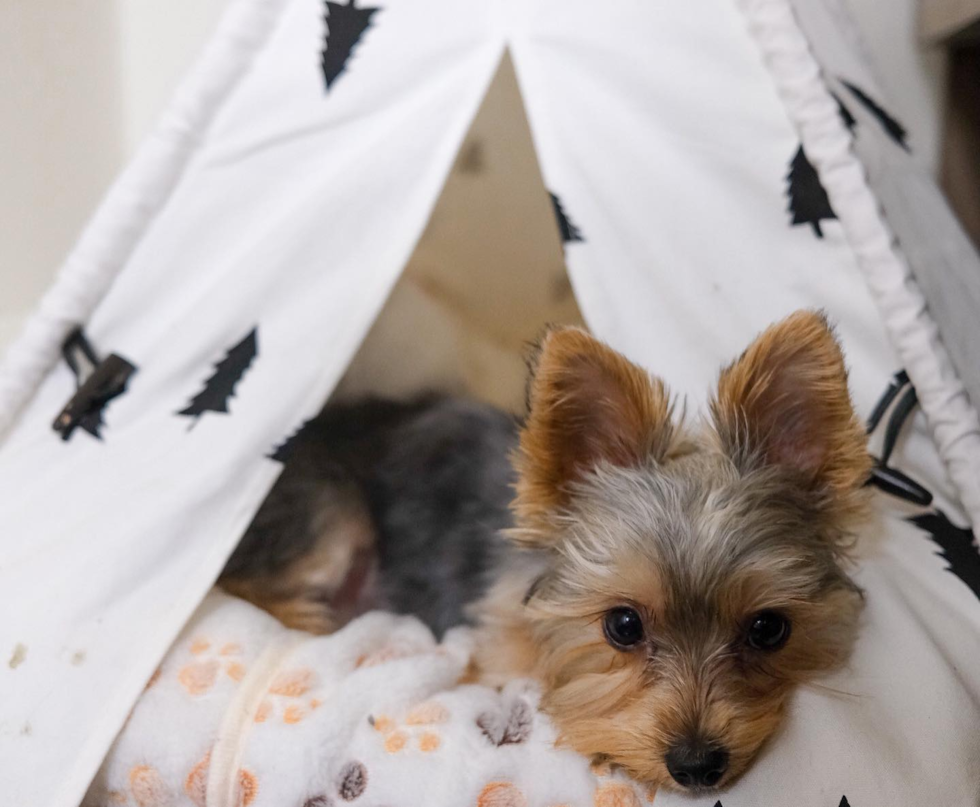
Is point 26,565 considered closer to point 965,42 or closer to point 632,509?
point 632,509

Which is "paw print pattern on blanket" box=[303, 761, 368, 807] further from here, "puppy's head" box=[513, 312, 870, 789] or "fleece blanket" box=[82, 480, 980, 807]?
"puppy's head" box=[513, 312, 870, 789]

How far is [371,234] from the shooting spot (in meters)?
1.99

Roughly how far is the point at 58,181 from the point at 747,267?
2407 millimetres

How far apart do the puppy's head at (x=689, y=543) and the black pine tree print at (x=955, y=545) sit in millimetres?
228

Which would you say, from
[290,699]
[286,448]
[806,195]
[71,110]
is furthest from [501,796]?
[71,110]

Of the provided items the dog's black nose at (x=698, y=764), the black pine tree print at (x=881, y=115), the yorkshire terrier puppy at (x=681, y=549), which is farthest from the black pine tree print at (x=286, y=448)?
the black pine tree print at (x=881, y=115)

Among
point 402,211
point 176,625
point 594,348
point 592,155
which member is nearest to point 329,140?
point 402,211

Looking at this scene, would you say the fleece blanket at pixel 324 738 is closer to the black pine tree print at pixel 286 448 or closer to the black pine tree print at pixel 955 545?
the black pine tree print at pixel 286 448

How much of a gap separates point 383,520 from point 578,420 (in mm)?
974

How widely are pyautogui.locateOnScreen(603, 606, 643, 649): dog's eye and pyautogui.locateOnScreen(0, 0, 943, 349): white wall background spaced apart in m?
2.38

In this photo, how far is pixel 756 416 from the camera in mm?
1669

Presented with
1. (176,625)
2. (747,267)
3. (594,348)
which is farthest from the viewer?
(747,267)

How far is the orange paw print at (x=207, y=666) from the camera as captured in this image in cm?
175

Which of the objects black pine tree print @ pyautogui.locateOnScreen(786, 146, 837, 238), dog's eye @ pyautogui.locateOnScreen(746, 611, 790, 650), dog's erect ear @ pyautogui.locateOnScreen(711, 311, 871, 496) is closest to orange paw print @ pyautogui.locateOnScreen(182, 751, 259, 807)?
dog's eye @ pyautogui.locateOnScreen(746, 611, 790, 650)
